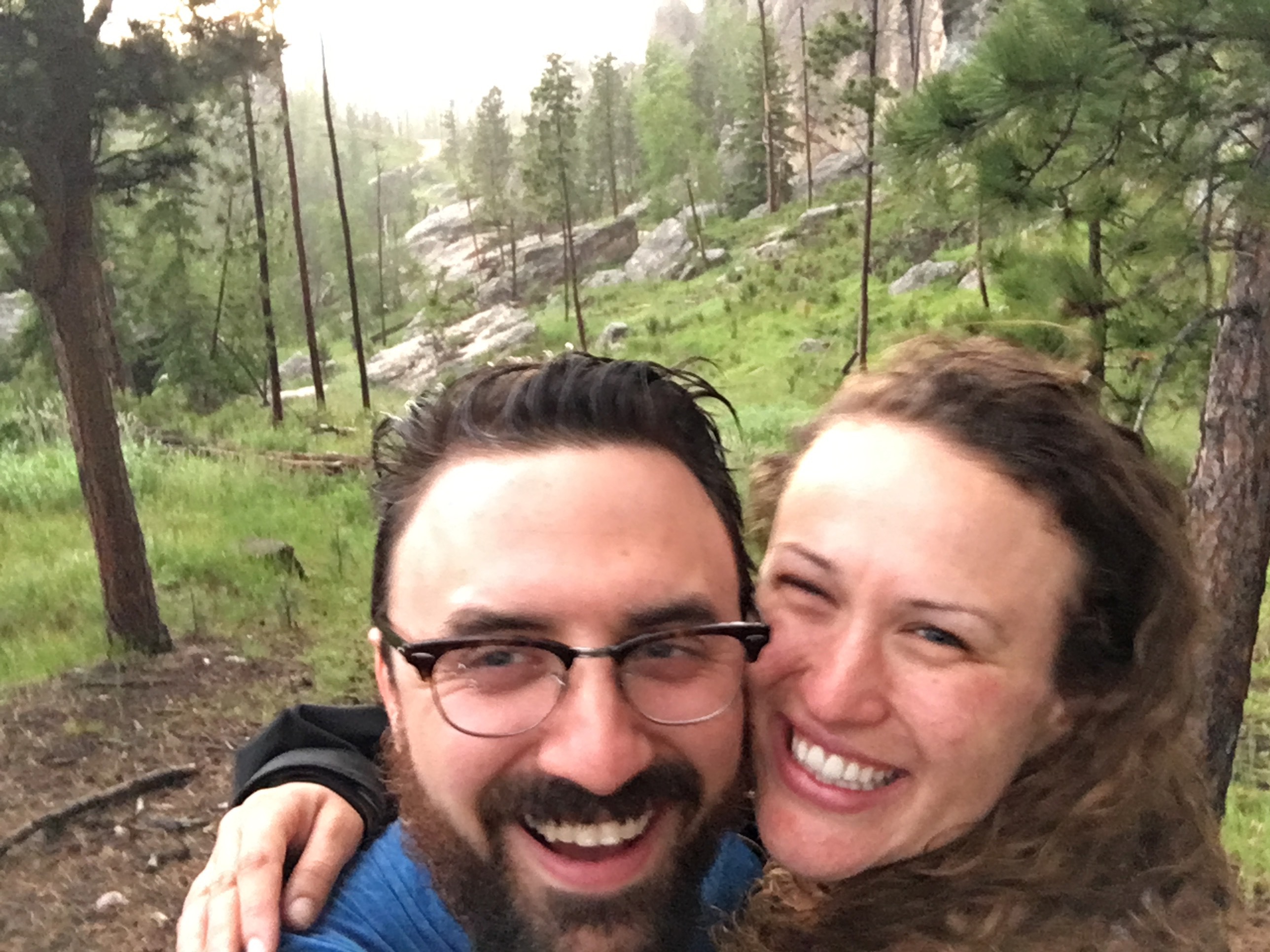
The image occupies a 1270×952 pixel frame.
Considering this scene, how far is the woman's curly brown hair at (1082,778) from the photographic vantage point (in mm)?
1113

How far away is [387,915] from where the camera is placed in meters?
1.15

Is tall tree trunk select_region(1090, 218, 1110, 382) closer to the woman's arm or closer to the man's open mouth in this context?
the man's open mouth

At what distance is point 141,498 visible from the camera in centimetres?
550

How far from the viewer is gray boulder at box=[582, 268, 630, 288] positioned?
1703cm

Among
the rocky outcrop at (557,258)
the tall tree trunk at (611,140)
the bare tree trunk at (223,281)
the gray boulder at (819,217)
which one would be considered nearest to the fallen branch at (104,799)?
→ the bare tree trunk at (223,281)

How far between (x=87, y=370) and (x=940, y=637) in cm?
393

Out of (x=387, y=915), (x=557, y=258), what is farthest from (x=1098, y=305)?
(x=557, y=258)

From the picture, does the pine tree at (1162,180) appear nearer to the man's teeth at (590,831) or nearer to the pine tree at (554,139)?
the man's teeth at (590,831)

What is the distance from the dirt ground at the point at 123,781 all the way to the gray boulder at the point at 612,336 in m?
5.86

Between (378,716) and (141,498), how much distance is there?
4486 millimetres

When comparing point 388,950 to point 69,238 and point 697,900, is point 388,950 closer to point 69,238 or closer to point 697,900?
point 697,900

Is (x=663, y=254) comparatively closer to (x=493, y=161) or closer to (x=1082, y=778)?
(x=493, y=161)

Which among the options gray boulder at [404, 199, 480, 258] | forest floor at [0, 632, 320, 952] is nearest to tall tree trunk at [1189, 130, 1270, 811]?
forest floor at [0, 632, 320, 952]

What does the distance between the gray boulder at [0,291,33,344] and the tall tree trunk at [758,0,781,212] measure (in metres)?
11.0
